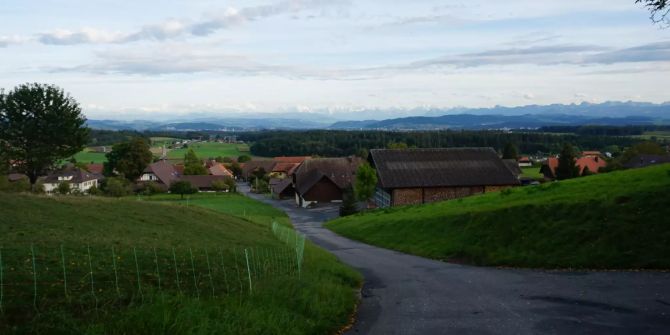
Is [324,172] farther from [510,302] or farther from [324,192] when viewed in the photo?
[510,302]

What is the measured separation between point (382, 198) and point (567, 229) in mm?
36872

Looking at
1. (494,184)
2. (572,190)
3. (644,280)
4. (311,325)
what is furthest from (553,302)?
(494,184)

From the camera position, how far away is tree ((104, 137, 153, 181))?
94500 millimetres

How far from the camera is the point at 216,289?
493 inches

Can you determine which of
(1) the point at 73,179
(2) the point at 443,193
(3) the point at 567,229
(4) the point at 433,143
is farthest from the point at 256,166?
(3) the point at 567,229

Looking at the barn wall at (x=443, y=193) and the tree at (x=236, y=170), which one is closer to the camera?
the barn wall at (x=443, y=193)

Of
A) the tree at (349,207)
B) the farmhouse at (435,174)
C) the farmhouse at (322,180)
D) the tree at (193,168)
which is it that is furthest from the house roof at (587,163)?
the tree at (193,168)

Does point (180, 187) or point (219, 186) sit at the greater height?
point (180, 187)

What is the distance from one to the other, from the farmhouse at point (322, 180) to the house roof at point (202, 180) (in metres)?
23.6

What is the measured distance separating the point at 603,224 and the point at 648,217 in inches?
57.8

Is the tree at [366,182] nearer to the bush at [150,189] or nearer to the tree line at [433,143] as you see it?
the bush at [150,189]

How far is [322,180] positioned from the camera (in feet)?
252

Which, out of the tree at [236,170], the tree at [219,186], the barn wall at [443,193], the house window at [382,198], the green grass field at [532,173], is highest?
the barn wall at [443,193]

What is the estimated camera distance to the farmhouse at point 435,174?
54.1 meters
